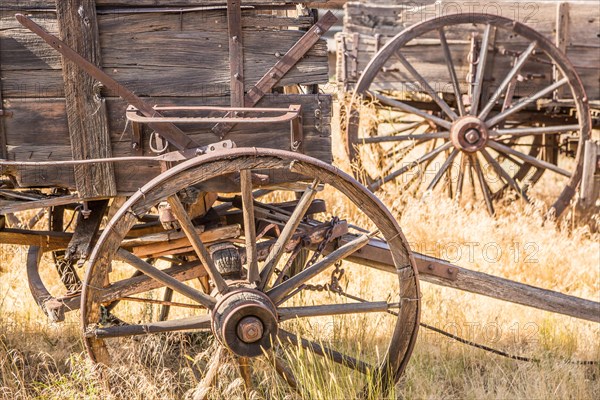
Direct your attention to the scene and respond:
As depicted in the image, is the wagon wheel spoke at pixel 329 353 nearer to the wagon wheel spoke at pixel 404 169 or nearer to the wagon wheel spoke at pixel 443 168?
the wagon wheel spoke at pixel 404 169

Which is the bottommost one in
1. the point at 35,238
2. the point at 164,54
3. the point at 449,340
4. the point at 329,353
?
the point at 449,340

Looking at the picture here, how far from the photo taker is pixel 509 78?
564 cm

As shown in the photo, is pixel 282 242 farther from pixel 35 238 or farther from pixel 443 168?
pixel 443 168

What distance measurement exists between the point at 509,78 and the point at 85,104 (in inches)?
150

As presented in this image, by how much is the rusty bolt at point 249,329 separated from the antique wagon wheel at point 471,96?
2.71 metres

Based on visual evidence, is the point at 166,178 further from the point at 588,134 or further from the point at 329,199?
the point at 588,134

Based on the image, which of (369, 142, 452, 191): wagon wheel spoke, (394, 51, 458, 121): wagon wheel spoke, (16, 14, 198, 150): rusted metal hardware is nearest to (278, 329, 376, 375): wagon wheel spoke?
(16, 14, 198, 150): rusted metal hardware

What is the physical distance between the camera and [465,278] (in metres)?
3.30

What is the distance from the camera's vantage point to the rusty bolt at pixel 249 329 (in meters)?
2.81

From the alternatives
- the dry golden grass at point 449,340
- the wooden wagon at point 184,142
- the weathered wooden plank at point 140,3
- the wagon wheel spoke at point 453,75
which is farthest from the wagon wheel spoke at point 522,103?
the weathered wooden plank at point 140,3

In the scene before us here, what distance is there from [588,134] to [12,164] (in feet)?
Answer: 14.4

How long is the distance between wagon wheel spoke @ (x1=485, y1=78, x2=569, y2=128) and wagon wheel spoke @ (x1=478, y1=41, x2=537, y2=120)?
0.08 meters

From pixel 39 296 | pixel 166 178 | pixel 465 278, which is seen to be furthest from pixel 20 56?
pixel 465 278

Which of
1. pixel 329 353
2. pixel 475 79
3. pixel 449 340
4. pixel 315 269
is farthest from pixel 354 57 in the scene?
pixel 329 353
